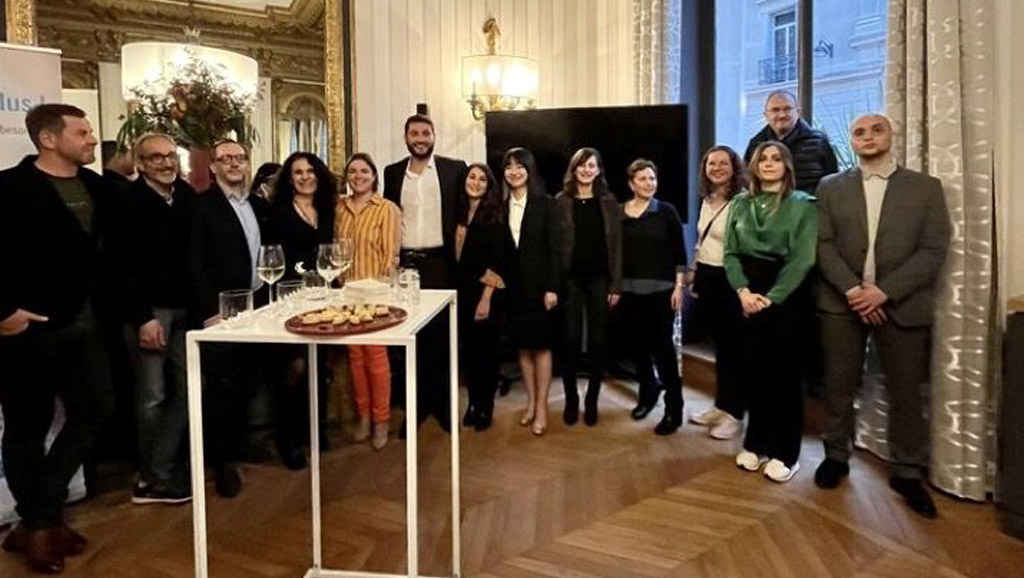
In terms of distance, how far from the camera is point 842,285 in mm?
2875

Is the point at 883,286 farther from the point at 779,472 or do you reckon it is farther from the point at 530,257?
the point at 530,257

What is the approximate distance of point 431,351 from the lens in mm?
3709

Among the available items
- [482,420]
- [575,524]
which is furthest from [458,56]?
[575,524]

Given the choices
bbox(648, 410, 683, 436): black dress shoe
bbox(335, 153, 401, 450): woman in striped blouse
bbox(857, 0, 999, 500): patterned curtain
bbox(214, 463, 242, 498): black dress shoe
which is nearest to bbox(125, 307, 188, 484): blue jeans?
bbox(214, 463, 242, 498): black dress shoe

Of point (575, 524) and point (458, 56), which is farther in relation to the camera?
point (458, 56)

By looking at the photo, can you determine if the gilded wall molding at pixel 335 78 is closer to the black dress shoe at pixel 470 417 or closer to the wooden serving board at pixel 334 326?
the black dress shoe at pixel 470 417

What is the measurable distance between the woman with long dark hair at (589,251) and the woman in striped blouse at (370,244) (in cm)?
81

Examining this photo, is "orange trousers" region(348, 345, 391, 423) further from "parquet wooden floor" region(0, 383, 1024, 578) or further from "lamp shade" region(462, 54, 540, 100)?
"lamp shade" region(462, 54, 540, 100)

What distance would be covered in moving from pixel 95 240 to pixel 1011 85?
3198 millimetres

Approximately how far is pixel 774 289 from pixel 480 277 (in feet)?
4.43

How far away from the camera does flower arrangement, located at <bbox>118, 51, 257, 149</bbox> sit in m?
3.79

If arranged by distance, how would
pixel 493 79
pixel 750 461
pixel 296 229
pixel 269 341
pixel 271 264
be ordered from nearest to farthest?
pixel 269 341
pixel 271 264
pixel 750 461
pixel 296 229
pixel 493 79

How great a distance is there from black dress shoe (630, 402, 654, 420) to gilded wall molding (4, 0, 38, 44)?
134 inches

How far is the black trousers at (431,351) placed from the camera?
3709 millimetres
